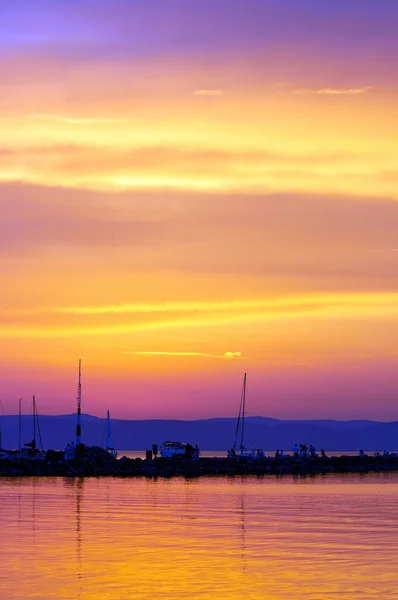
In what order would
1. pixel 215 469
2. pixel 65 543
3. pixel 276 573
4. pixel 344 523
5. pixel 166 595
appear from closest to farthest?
1. pixel 166 595
2. pixel 276 573
3. pixel 65 543
4. pixel 344 523
5. pixel 215 469

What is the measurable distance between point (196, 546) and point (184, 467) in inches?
2698

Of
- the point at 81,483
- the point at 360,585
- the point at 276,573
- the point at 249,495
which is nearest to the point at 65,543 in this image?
the point at 276,573

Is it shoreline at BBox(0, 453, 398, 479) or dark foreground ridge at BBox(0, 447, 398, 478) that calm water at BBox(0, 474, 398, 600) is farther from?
dark foreground ridge at BBox(0, 447, 398, 478)

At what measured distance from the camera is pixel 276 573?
Result: 32.2m

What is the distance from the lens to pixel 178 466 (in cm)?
10719

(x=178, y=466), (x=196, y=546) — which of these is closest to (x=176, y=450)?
(x=178, y=466)

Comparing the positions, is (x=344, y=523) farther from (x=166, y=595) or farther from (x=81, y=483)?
(x=81, y=483)

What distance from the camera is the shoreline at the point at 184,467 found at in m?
97.5

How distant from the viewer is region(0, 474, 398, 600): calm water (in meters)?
29.8

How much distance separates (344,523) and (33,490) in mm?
28765

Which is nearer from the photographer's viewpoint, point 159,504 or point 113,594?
point 113,594

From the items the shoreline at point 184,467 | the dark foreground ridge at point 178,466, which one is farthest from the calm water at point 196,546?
the dark foreground ridge at point 178,466

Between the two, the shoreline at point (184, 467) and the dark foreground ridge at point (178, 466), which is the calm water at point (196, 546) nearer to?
the shoreline at point (184, 467)

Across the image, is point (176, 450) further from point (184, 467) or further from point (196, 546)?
point (196, 546)
